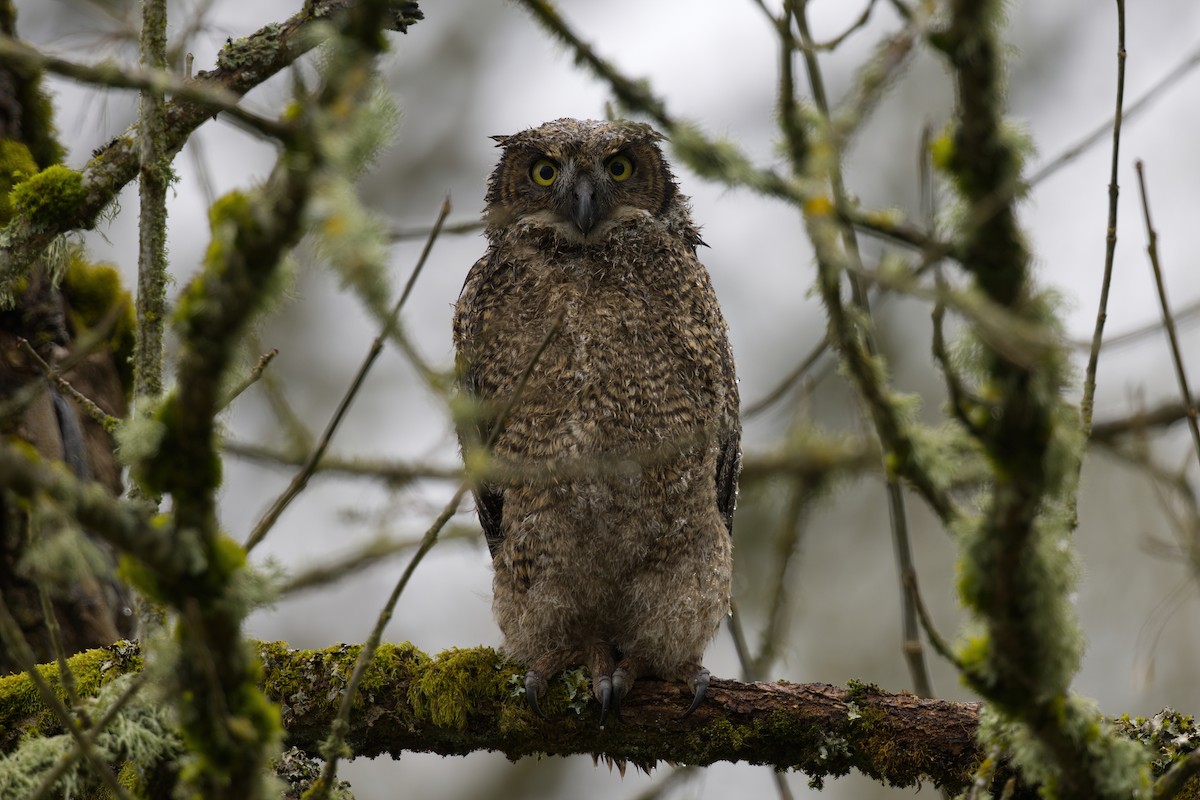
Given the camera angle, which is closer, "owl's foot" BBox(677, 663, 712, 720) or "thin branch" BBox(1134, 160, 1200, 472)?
"thin branch" BBox(1134, 160, 1200, 472)

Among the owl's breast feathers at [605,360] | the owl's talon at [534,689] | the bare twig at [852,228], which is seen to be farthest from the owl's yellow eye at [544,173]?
the owl's talon at [534,689]

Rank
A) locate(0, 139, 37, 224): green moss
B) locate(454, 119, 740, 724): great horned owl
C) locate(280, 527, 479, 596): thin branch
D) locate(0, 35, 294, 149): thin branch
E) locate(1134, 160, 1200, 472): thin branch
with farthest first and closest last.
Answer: locate(280, 527, 479, 596): thin branch → locate(0, 139, 37, 224): green moss → locate(454, 119, 740, 724): great horned owl → locate(1134, 160, 1200, 472): thin branch → locate(0, 35, 294, 149): thin branch

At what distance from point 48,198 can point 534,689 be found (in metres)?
2.31

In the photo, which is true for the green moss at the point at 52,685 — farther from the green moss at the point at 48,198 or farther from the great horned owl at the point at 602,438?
the green moss at the point at 48,198

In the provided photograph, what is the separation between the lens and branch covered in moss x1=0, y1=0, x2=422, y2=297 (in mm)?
3594

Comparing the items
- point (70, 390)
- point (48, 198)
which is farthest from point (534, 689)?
point (48, 198)

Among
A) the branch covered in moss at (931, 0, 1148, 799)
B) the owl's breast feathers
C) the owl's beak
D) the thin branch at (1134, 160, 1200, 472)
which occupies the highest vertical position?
the owl's beak

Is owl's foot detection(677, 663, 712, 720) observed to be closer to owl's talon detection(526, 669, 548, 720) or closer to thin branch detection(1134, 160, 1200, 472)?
owl's talon detection(526, 669, 548, 720)

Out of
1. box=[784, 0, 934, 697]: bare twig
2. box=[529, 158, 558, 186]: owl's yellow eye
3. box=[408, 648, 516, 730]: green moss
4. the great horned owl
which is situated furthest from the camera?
box=[529, 158, 558, 186]: owl's yellow eye

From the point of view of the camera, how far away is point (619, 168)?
15.2ft

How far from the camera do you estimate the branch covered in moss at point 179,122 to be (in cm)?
359

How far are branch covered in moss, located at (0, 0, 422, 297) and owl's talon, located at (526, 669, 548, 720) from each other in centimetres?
211

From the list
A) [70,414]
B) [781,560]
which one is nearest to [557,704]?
[781,560]

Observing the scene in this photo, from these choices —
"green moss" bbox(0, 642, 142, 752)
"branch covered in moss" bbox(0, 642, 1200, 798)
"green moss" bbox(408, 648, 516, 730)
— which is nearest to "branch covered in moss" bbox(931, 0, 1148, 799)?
"branch covered in moss" bbox(0, 642, 1200, 798)
